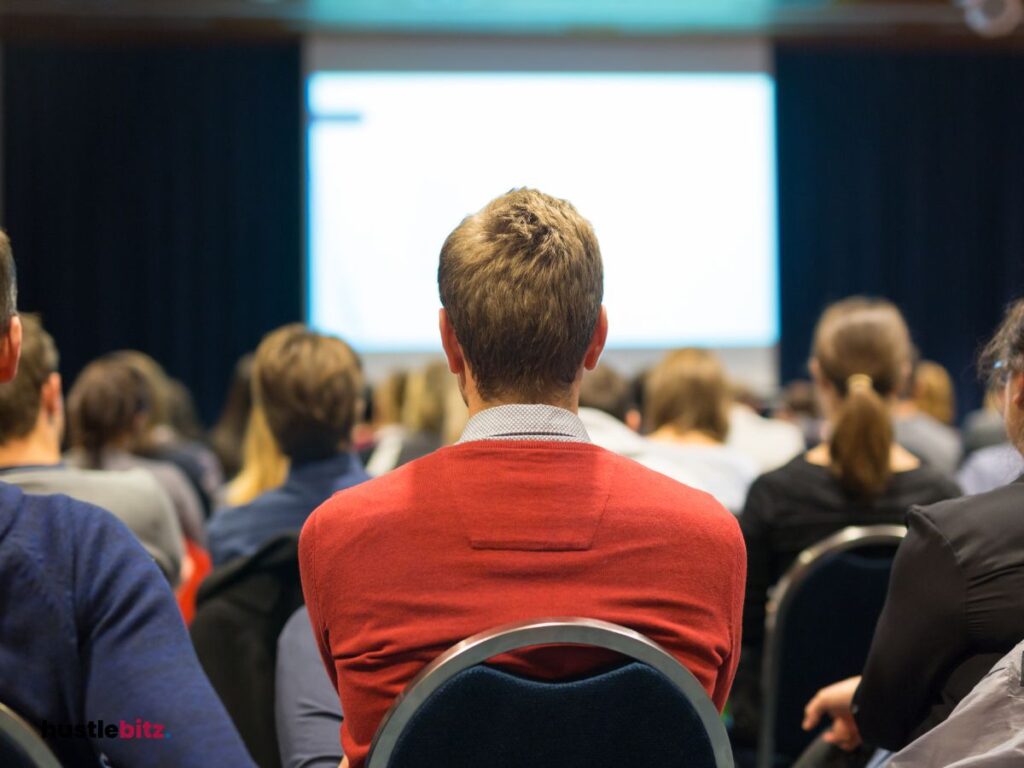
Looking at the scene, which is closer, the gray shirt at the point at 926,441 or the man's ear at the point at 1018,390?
the man's ear at the point at 1018,390

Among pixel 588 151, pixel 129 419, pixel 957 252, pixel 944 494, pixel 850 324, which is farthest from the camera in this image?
pixel 957 252

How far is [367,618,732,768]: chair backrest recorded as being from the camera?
1042 millimetres

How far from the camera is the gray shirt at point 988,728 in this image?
1137 millimetres

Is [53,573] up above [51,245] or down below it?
below

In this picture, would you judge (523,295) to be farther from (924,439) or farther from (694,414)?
(924,439)

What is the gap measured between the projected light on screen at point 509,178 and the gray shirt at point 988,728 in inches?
262

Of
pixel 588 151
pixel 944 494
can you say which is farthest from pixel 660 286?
pixel 944 494

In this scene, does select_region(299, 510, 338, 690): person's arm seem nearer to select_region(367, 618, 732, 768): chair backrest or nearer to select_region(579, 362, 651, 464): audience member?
select_region(367, 618, 732, 768): chair backrest

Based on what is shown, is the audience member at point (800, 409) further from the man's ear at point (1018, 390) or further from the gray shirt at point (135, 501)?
the man's ear at point (1018, 390)

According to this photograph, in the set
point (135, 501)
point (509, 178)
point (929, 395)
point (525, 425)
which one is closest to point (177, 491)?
point (135, 501)

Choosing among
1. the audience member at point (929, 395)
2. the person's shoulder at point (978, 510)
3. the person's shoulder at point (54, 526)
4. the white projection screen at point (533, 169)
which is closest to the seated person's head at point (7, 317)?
the person's shoulder at point (54, 526)

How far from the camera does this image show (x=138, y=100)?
28.0ft

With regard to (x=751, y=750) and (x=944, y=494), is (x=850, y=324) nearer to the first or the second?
(x=944, y=494)

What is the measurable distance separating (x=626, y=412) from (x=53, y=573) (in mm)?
2282
